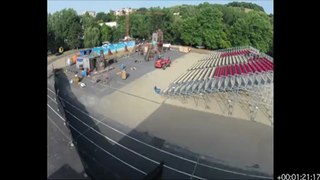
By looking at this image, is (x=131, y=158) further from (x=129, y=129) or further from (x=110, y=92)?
(x=110, y=92)

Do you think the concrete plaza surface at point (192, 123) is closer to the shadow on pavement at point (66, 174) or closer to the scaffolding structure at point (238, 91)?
the scaffolding structure at point (238, 91)

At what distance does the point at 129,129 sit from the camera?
13125 mm

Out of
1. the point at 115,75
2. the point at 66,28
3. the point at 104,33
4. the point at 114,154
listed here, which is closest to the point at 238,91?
the point at 114,154

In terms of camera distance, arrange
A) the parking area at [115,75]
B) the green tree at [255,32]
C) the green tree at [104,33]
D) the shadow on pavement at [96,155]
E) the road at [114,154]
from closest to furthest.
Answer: the shadow on pavement at [96,155] < the road at [114,154] < the parking area at [115,75] < the green tree at [255,32] < the green tree at [104,33]

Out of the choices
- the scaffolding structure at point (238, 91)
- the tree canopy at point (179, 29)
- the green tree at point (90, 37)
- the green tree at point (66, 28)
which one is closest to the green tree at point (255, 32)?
the tree canopy at point (179, 29)

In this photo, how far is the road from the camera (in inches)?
304

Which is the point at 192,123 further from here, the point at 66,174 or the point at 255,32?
the point at 255,32

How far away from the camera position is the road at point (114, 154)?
773 cm

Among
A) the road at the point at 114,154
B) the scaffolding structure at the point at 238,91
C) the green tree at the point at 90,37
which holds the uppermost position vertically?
the green tree at the point at 90,37

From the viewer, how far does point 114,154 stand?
1071 cm

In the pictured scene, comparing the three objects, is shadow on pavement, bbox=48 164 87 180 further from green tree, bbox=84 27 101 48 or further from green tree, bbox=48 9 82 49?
green tree, bbox=84 27 101 48
